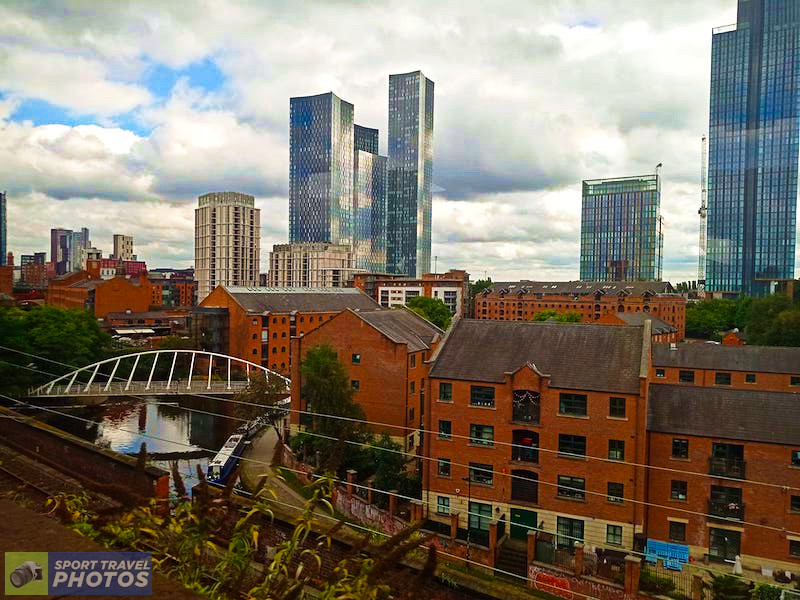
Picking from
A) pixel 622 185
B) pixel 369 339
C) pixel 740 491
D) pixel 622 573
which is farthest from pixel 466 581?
pixel 622 185

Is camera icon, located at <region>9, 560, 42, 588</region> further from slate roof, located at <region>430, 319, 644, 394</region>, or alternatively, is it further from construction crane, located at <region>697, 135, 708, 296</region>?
construction crane, located at <region>697, 135, 708, 296</region>

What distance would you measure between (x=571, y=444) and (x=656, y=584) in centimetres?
708

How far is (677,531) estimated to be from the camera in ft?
83.3

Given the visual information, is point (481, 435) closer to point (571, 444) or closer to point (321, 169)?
point (571, 444)

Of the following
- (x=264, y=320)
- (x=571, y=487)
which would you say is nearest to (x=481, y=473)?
(x=571, y=487)

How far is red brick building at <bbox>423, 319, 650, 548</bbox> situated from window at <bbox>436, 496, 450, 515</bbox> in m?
0.05

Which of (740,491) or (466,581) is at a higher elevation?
(466,581)

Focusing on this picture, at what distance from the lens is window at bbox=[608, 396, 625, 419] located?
26109 mm

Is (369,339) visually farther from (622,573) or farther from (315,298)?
(315,298)

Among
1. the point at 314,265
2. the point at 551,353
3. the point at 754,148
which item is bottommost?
the point at 551,353

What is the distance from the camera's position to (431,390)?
30219 millimetres

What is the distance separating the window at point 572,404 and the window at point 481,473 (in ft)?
15.4

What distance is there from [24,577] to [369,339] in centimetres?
3754

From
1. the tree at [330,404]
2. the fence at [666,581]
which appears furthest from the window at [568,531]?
the tree at [330,404]
